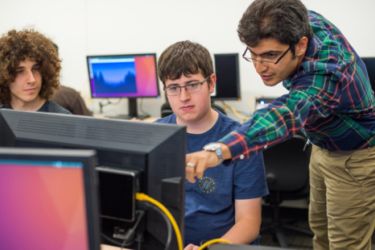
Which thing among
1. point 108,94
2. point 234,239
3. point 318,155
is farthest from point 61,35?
point 234,239

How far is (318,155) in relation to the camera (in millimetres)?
1772

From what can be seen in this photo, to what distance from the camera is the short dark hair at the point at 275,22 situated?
47.6 inches

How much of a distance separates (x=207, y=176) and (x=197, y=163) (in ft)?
1.36

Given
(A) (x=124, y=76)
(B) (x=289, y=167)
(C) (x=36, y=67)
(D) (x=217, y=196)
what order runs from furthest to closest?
1. (A) (x=124, y=76)
2. (B) (x=289, y=167)
3. (C) (x=36, y=67)
4. (D) (x=217, y=196)

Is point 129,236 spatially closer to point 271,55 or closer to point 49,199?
point 49,199

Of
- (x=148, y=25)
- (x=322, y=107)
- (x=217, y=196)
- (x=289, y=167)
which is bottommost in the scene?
(x=289, y=167)

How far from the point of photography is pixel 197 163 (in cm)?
92

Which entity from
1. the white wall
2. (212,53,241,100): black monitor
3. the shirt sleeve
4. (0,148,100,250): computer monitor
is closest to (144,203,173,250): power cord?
(0,148,100,250): computer monitor

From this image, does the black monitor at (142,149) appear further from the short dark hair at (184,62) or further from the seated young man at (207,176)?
the short dark hair at (184,62)

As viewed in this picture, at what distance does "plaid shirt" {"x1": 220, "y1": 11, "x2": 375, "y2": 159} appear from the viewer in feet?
3.51

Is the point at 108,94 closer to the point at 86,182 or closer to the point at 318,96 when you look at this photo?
the point at 318,96

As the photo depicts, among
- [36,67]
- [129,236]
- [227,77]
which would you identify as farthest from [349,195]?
[227,77]

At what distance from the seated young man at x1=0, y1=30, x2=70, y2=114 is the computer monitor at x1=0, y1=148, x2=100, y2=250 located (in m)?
1.06

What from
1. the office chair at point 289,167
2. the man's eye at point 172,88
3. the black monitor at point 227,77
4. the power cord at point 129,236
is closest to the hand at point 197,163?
the power cord at point 129,236
